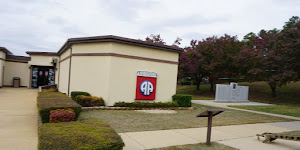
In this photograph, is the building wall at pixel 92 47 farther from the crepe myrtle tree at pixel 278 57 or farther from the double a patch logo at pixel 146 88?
the crepe myrtle tree at pixel 278 57

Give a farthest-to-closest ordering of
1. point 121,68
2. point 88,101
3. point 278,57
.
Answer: point 278,57
point 121,68
point 88,101

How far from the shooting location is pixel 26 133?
6.31 meters

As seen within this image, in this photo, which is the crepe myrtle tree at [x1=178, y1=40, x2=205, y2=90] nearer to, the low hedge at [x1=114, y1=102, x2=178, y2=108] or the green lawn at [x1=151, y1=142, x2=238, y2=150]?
the low hedge at [x1=114, y1=102, x2=178, y2=108]

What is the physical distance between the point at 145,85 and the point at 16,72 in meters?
19.7

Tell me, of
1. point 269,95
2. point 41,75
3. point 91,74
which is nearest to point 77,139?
point 91,74

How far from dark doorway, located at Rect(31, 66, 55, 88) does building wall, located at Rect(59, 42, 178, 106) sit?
44.7 ft

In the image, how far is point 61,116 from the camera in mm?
6340

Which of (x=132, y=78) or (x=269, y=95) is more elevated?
(x=132, y=78)

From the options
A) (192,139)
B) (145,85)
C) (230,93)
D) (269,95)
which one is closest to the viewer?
(192,139)

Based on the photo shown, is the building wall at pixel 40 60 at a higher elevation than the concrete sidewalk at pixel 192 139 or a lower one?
higher

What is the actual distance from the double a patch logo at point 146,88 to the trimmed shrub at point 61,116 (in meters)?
6.32

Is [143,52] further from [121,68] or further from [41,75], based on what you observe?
[41,75]

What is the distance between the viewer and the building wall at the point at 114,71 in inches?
463

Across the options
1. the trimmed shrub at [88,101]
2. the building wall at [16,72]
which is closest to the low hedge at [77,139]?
the trimmed shrub at [88,101]
